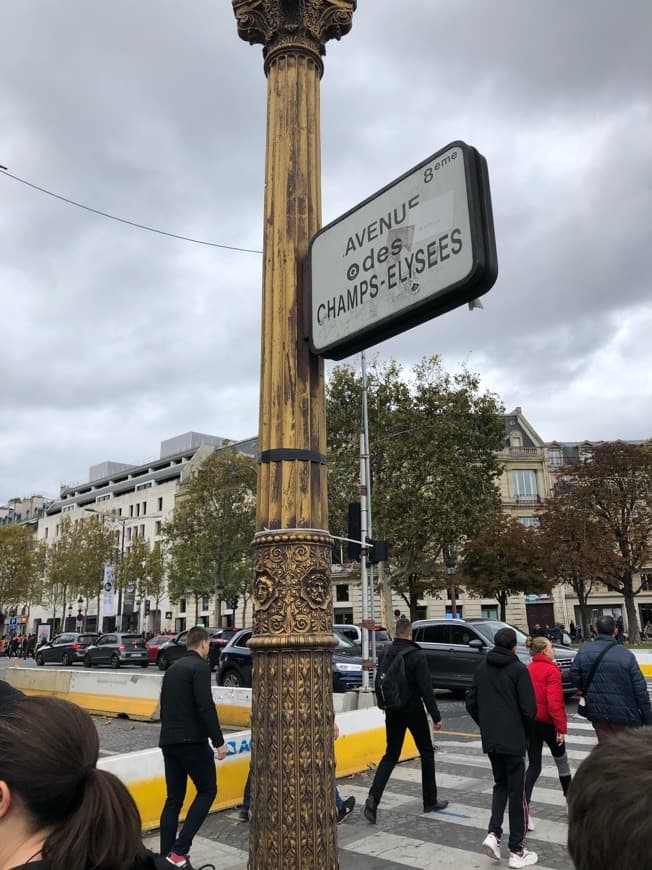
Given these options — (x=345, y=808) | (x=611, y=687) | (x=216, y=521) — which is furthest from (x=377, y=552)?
(x=216, y=521)

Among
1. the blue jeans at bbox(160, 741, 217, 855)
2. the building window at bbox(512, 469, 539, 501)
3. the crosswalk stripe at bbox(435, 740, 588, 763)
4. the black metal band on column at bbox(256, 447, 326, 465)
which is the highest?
the building window at bbox(512, 469, 539, 501)

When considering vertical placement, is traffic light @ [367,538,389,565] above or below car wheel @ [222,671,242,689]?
above

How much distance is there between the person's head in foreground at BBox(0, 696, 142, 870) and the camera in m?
1.49

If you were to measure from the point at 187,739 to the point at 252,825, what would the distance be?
2.64 metres

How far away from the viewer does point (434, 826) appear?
6.39 meters

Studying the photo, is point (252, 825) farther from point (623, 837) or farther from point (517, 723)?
point (517, 723)

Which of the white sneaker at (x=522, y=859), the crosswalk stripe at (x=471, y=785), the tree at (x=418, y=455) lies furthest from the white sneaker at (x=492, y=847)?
the tree at (x=418, y=455)

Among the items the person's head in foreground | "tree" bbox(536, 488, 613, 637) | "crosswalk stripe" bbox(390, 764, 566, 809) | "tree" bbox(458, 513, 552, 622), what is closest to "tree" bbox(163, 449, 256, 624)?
"tree" bbox(458, 513, 552, 622)

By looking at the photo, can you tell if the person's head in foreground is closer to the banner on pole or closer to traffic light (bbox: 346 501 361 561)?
traffic light (bbox: 346 501 361 561)

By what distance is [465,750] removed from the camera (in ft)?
33.1

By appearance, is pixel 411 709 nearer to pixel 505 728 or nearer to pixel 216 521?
pixel 505 728

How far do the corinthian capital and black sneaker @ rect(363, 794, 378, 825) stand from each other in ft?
19.6

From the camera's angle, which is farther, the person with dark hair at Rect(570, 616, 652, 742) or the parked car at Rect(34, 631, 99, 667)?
the parked car at Rect(34, 631, 99, 667)

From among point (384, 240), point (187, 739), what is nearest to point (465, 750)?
point (187, 739)
